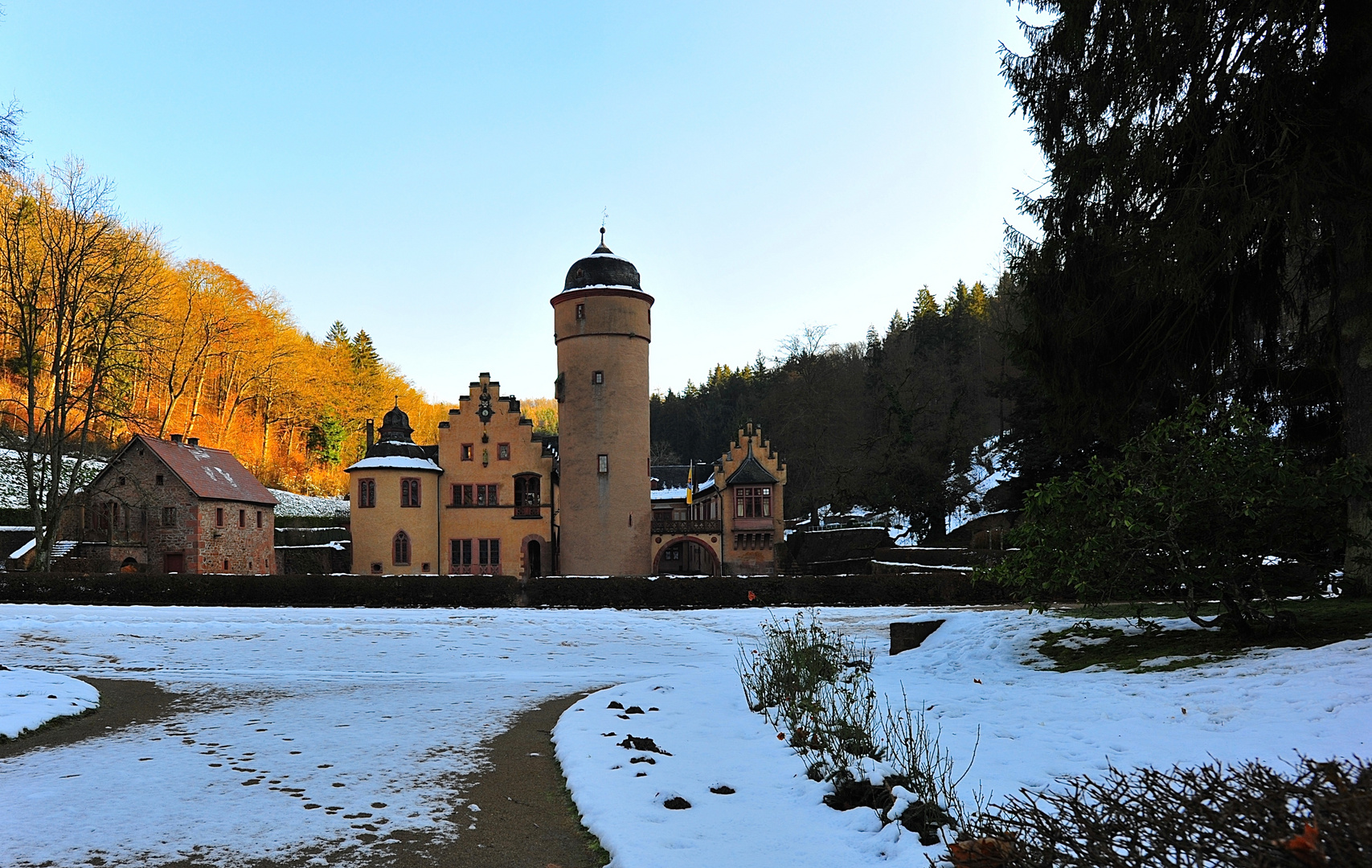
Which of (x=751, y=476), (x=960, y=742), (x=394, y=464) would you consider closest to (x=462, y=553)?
(x=394, y=464)

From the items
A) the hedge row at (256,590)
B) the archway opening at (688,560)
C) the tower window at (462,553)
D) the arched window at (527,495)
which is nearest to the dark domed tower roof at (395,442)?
the tower window at (462,553)

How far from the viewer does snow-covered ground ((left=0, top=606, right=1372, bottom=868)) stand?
16.9ft

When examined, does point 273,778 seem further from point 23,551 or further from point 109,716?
point 23,551

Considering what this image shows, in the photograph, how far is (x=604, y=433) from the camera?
133 feet

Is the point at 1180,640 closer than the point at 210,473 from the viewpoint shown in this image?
Yes

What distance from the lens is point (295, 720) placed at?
9438 millimetres

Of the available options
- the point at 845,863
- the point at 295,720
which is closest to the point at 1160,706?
the point at 845,863

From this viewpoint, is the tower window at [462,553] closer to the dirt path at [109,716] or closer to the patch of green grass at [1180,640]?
the dirt path at [109,716]

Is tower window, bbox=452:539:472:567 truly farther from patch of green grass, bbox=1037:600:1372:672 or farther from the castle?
patch of green grass, bbox=1037:600:1372:672

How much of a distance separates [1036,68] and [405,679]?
43.4 feet

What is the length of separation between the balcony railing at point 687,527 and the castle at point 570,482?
3.0 inches

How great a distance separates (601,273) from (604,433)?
24.7 ft

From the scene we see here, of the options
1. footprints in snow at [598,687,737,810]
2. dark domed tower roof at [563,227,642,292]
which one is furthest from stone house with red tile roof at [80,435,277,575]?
footprints in snow at [598,687,737,810]

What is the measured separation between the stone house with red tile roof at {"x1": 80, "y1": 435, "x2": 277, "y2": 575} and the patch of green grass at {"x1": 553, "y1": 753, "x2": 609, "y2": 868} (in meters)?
37.8
